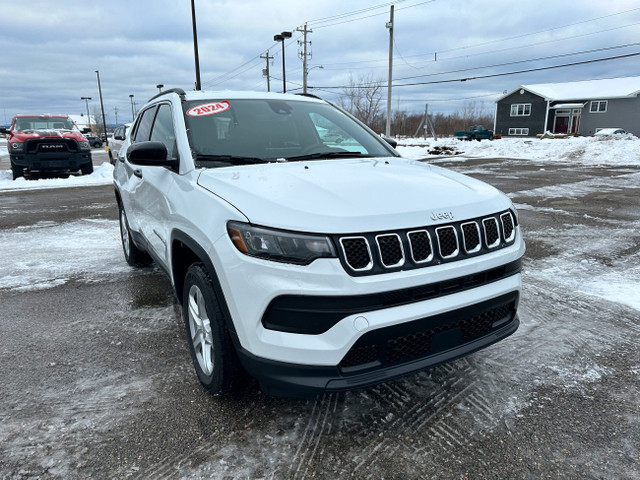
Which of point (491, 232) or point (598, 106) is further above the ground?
point (598, 106)

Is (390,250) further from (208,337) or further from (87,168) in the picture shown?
(87,168)

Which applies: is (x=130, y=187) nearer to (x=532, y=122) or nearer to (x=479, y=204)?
(x=479, y=204)

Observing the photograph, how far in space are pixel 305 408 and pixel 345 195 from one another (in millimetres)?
1216

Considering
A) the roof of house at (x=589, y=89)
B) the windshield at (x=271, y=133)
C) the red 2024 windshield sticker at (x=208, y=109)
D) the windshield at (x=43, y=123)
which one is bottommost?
the windshield at (x=271, y=133)

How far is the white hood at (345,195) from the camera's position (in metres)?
2.07

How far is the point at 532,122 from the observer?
52.5 m

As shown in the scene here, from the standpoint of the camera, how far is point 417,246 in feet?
6.97

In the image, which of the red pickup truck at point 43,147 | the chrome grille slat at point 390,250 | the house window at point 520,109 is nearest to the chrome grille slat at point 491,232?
the chrome grille slat at point 390,250

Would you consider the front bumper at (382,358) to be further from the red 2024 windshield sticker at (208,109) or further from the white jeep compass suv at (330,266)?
the red 2024 windshield sticker at (208,109)

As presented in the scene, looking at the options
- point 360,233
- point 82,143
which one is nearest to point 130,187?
point 360,233

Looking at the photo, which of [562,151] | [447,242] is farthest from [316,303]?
[562,151]

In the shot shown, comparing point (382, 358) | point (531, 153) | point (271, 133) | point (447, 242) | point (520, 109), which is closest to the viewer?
point (382, 358)

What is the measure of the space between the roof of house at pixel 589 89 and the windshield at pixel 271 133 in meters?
54.2

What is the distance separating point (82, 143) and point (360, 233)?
1493 centimetres
